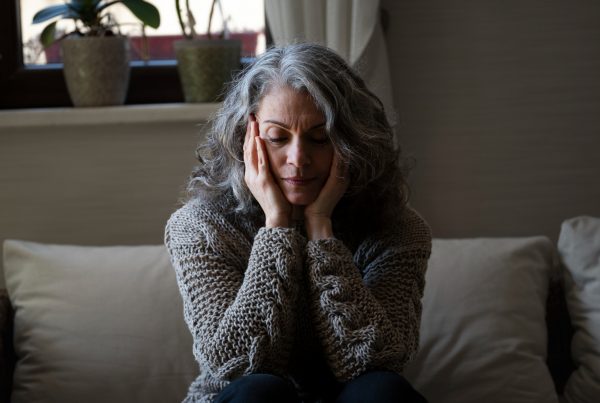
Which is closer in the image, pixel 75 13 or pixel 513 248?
pixel 513 248

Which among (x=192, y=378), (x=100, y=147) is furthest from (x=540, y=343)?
(x=100, y=147)

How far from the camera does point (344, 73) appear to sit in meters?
1.64

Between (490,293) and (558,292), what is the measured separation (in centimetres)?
25

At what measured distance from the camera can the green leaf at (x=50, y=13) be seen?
86.0 inches

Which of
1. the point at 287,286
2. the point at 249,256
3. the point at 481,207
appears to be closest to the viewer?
the point at 287,286

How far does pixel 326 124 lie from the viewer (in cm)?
159

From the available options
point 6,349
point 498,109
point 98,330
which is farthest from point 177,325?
point 498,109

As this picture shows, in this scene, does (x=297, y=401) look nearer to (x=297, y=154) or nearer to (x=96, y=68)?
(x=297, y=154)

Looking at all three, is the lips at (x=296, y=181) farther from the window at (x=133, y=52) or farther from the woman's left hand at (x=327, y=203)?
the window at (x=133, y=52)

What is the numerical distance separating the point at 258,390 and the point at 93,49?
1180 millimetres

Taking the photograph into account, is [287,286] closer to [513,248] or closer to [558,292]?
[513,248]

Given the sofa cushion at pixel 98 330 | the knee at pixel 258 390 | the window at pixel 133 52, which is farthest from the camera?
the window at pixel 133 52

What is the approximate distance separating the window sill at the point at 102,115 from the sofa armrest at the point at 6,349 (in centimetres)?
44

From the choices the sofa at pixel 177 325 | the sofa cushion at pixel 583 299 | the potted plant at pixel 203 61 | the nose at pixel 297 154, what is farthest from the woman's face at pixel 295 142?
the sofa cushion at pixel 583 299
